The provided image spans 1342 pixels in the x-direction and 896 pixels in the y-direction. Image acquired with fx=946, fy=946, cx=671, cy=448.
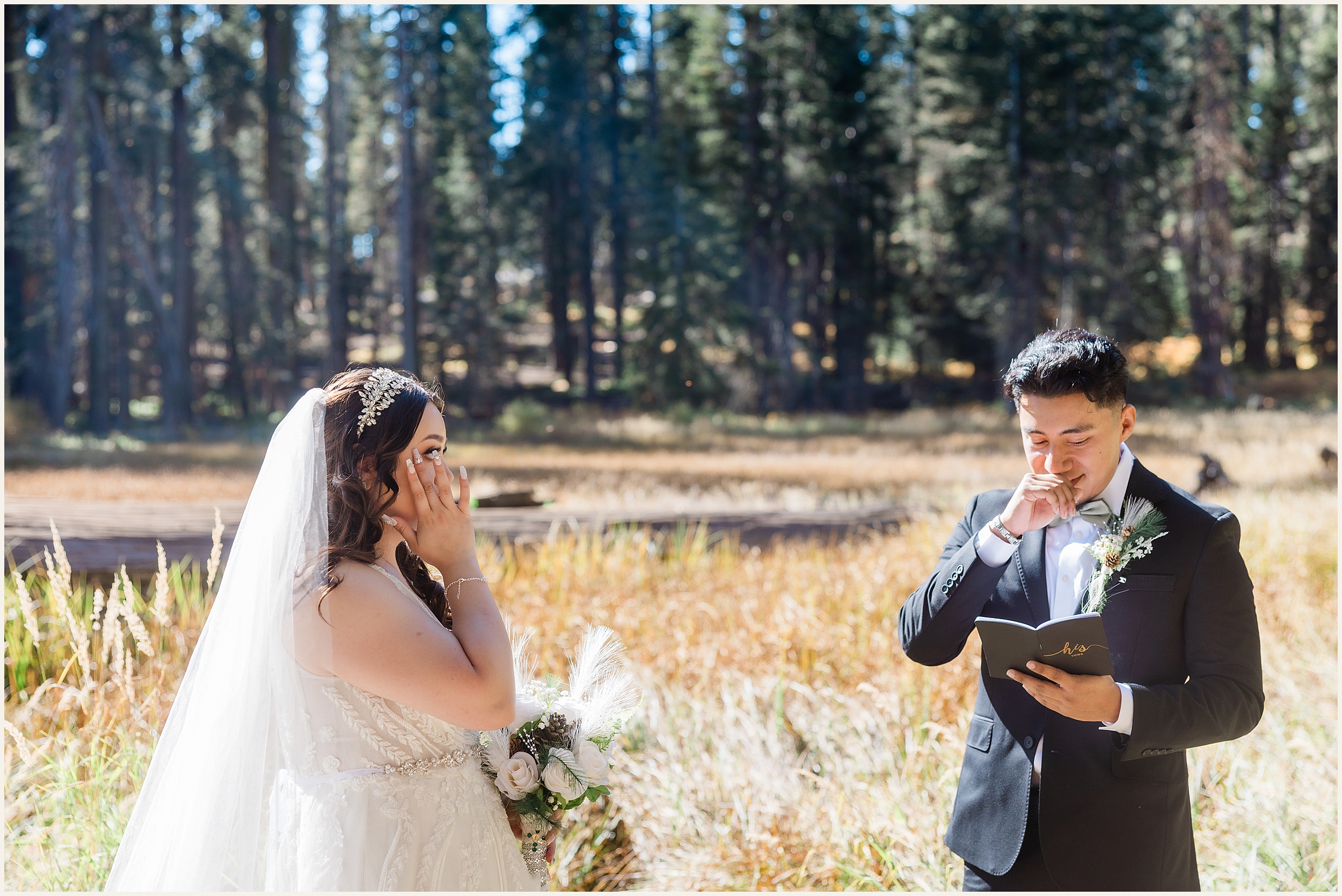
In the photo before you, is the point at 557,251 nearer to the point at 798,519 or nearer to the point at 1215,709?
the point at 798,519

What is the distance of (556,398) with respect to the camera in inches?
1227

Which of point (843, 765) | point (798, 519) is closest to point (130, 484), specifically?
point (798, 519)

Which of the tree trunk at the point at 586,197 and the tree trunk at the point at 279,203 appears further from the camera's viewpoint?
the tree trunk at the point at 586,197

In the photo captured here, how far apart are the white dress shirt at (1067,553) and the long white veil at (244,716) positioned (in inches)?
64.1

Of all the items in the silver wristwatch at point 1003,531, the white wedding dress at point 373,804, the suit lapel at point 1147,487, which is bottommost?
the white wedding dress at point 373,804

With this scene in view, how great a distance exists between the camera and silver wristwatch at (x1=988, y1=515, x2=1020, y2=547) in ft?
7.59

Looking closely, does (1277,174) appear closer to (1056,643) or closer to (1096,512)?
(1096,512)

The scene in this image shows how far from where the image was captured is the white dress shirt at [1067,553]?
235 cm

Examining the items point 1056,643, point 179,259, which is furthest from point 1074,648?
point 179,259

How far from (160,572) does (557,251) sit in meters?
30.2

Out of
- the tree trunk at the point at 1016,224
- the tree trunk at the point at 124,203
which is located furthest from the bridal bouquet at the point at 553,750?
the tree trunk at the point at 1016,224

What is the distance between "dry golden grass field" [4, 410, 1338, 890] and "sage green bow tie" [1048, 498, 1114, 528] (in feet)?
6.32

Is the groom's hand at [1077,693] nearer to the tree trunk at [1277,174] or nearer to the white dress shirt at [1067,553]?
the white dress shirt at [1067,553]

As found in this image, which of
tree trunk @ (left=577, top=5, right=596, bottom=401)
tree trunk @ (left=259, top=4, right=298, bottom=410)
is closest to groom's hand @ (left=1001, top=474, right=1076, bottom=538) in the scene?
tree trunk @ (left=577, top=5, right=596, bottom=401)
